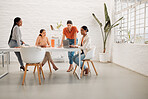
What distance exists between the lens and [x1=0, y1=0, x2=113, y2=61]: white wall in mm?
6664

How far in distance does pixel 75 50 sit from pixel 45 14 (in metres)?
3.62

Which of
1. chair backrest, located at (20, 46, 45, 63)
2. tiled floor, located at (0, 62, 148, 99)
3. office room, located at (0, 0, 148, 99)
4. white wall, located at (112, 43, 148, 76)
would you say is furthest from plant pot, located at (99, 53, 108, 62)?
chair backrest, located at (20, 46, 45, 63)

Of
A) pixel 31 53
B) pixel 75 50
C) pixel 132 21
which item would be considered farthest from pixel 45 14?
pixel 31 53

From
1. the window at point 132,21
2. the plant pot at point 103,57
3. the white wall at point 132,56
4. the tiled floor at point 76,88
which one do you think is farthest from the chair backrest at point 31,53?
the plant pot at point 103,57

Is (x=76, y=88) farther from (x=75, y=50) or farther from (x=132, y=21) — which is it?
(x=132, y=21)

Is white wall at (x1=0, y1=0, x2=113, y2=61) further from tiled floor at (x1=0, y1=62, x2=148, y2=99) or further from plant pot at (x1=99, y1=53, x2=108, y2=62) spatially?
tiled floor at (x1=0, y1=62, x2=148, y2=99)

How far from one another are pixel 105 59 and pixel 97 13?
6.62 ft

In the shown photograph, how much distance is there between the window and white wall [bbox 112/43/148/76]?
27cm

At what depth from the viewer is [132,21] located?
529 cm

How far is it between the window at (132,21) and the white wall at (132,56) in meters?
0.27

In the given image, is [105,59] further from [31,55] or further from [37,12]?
[31,55]

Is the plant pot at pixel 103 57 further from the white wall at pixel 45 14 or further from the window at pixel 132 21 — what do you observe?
the window at pixel 132 21

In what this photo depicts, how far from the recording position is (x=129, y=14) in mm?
5555

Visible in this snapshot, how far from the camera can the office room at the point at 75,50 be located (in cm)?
319
